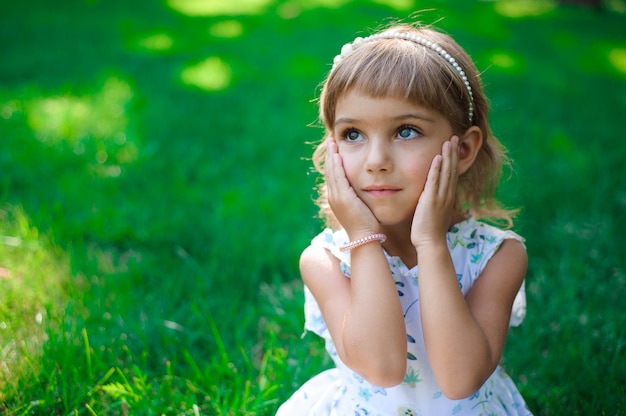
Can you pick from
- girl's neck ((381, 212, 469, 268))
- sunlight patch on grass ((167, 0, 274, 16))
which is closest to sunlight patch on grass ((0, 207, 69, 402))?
girl's neck ((381, 212, 469, 268))

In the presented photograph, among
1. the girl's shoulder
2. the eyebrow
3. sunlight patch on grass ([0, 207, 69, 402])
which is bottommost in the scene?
sunlight patch on grass ([0, 207, 69, 402])

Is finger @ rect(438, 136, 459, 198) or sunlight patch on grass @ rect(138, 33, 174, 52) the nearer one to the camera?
finger @ rect(438, 136, 459, 198)

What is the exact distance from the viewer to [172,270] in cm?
303

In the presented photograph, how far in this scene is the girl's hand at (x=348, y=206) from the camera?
177cm

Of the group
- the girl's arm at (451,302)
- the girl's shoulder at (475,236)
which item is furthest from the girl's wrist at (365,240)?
the girl's shoulder at (475,236)

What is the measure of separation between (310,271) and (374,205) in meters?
0.33

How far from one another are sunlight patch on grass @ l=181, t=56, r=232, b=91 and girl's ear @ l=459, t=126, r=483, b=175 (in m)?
4.10

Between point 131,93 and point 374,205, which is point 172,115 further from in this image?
point 374,205

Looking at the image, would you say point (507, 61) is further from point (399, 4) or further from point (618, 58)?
point (399, 4)

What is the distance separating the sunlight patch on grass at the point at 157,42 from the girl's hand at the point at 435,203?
569 centimetres

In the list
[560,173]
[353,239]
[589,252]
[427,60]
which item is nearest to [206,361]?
[353,239]

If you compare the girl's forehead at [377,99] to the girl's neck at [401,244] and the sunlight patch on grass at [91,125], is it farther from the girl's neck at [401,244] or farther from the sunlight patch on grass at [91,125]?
the sunlight patch on grass at [91,125]

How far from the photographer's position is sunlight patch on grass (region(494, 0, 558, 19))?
9760mm

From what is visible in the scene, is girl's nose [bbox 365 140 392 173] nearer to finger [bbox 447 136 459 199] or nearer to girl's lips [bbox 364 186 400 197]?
girl's lips [bbox 364 186 400 197]
